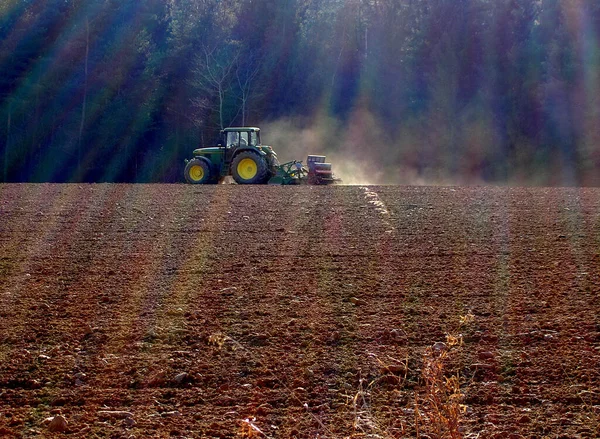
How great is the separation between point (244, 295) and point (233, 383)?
2.08m

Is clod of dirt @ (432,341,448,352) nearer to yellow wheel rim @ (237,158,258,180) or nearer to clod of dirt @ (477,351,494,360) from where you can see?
clod of dirt @ (477,351,494,360)

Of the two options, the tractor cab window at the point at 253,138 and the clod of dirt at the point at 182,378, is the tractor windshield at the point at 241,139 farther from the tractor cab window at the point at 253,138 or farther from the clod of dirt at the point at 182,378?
the clod of dirt at the point at 182,378

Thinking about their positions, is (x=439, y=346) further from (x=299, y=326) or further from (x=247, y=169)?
(x=247, y=169)

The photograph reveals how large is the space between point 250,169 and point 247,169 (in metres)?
0.09

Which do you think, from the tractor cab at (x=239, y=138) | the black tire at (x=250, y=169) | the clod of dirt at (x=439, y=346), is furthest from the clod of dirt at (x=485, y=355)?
the tractor cab at (x=239, y=138)

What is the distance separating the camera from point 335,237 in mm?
9812

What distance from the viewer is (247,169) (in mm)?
22078

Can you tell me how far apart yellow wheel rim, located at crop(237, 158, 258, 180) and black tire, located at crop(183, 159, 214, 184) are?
111 centimetres

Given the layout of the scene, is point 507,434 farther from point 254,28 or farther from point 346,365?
point 254,28

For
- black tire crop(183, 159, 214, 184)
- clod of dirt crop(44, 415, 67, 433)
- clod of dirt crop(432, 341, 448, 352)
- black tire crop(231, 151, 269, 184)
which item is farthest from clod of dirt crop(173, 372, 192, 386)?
black tire crop(183, 159, 214, 184)

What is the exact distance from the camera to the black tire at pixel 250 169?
853 inches

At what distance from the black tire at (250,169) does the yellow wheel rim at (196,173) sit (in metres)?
1.05

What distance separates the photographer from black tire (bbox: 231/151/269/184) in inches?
853

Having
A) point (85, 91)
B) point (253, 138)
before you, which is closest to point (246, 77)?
point (85, 91)
